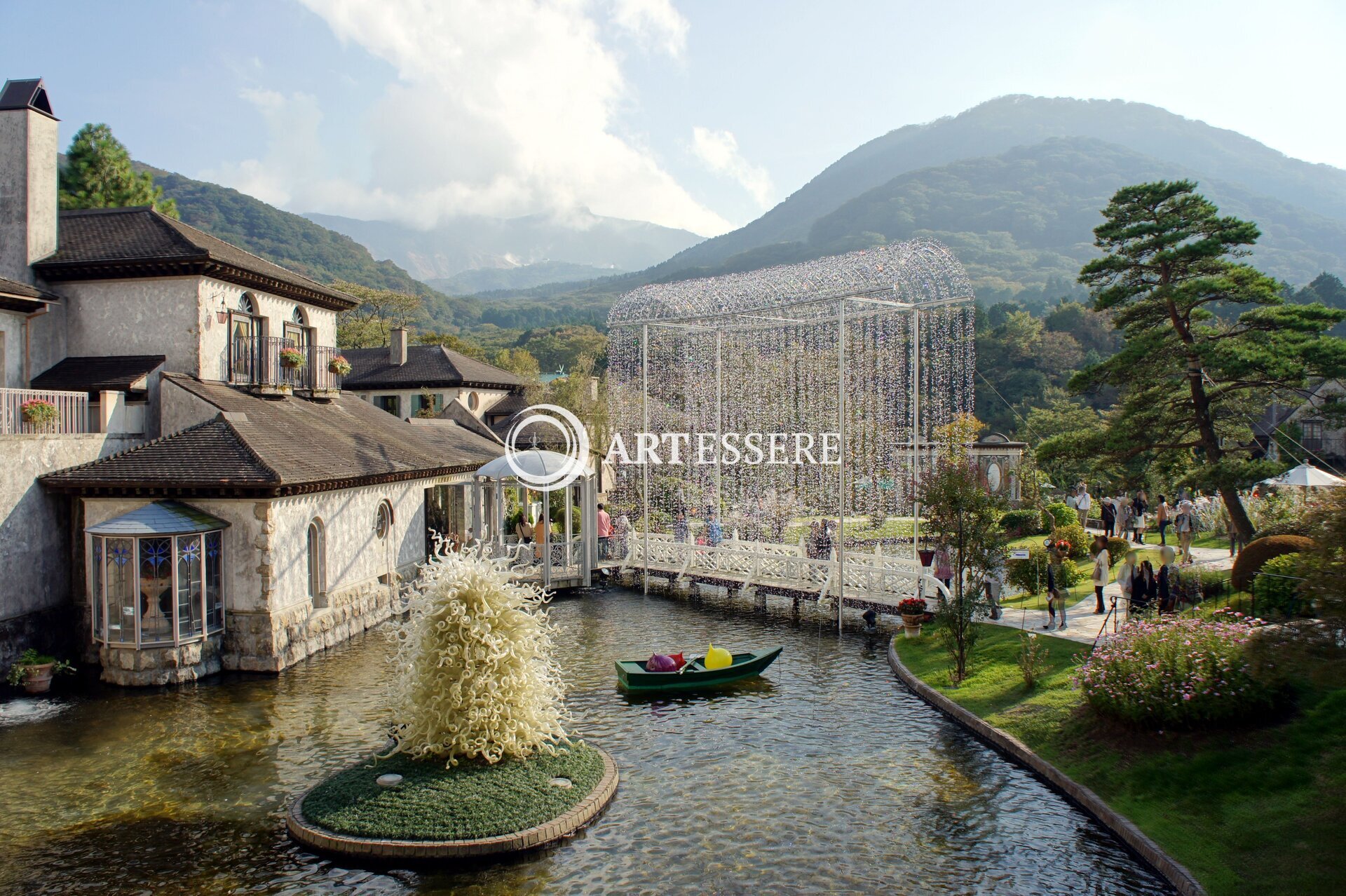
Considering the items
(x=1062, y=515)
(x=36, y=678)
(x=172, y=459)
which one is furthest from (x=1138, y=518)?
(x=36, y=678)

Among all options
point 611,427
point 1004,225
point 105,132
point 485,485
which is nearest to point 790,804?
point 485,485

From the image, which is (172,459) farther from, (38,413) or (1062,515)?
(1062,515)

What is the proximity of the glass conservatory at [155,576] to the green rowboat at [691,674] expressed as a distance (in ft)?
27.4

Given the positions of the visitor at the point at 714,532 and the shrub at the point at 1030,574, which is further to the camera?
the visitor at the point at 714,532

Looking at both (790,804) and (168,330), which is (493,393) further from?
(790,804)

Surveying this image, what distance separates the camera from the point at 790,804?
11367mm

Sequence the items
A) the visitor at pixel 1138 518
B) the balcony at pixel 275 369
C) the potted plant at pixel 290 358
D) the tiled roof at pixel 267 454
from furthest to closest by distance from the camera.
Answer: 1. the visitor at pixel 1138 518
2. the potted plant at pixel 290 358
3. the balcony at pixel 275 369
4. the tiled roof at pixel 267 454

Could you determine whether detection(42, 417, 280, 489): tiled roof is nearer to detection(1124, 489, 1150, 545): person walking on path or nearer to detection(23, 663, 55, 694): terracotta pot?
detection(23, 663, 55, 694): terracotta pot

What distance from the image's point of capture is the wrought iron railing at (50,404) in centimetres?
1719

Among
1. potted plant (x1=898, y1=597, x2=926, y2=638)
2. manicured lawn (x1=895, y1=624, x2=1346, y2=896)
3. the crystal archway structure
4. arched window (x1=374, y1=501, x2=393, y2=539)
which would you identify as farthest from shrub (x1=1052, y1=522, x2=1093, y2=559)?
arched window (x1=374, y1=501, x2=393, y2=539)

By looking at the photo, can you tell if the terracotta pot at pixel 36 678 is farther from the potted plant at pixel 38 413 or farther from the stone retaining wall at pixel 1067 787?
the stone retaining wall at pixel 1067 787

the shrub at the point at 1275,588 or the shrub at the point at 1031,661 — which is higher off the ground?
the shrub at the point at 1275,588

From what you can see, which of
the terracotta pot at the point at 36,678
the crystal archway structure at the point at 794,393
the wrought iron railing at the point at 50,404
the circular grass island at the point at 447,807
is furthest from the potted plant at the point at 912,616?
the wrought iron railing at the point at 50,404

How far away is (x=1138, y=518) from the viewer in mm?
30578
